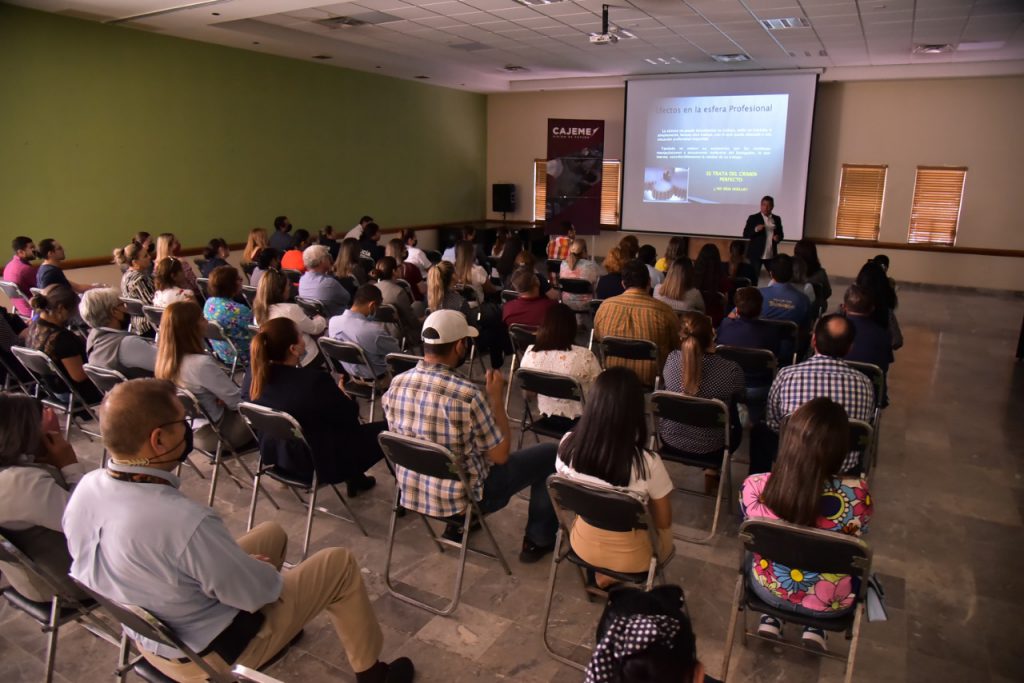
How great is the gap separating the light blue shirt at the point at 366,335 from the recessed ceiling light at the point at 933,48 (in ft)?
28.3

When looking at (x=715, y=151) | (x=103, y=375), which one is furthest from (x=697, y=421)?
(x=715, y=151)

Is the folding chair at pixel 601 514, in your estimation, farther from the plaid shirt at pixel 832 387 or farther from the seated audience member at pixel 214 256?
the seated audience member at pixel 214 256

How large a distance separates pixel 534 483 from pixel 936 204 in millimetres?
11131

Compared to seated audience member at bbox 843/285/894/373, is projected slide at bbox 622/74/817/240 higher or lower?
higher

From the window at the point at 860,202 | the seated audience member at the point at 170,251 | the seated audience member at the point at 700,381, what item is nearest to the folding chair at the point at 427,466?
the seated audience member at the point at 700,381

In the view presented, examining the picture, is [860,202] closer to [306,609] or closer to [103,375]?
[103,375]

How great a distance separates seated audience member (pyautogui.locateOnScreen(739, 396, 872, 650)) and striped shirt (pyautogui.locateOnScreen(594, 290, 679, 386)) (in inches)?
90.9

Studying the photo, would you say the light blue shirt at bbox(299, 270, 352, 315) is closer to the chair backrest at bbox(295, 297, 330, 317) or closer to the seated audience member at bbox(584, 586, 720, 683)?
the chair backrest at bbox(295, 297, 330, 317)

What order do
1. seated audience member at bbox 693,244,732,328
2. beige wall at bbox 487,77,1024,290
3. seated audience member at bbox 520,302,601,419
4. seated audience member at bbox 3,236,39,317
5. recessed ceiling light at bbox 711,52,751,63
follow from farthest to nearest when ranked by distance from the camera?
1. beige wall at bbox 487,77,1024,290
2. recessed ceiling light at bbox 711,52,751,63
3. seated audience member at bbox 3,236,39,317
4. seated audience member at bbox 693,244,732,328
5. seated audience member at bbox 520,302,601,419

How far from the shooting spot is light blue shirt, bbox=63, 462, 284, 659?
1855 millimetres

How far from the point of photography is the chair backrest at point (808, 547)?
6.84 ft

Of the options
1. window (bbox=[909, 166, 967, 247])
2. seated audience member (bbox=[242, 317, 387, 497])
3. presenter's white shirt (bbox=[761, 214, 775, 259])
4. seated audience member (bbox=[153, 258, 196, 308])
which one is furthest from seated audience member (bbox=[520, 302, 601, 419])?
window (bbox=[909, 166, 967, 247])

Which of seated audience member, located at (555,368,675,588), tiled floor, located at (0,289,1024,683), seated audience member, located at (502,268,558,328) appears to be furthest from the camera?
seated audience member, located at (502,268,558,328)

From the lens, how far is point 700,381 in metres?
3.78
